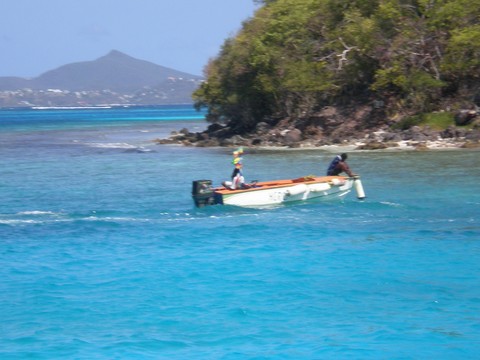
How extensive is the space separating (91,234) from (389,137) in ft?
87.1

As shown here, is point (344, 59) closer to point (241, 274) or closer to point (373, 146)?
point (373, 146)

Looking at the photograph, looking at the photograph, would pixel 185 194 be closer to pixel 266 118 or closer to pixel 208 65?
pixel 266 118

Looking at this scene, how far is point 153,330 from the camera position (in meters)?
13.6

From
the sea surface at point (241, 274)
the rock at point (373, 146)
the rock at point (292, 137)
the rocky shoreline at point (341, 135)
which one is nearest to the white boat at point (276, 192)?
the sea surface at point (241, 274)

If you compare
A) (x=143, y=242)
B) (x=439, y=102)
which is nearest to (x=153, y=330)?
(x=143, y=242)

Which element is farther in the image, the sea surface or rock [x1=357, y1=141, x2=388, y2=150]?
rock [x1=357, y1=141, x2=388, y2=150]

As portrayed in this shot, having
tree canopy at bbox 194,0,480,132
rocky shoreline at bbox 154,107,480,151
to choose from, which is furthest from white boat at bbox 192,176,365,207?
tree canopy at bbox 194,0,480,132

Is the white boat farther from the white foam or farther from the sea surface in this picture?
the white foam

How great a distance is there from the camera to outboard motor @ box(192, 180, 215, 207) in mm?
24641

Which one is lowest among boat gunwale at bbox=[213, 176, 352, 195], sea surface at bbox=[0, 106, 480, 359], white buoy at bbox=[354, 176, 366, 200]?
sea surface at bbox=[0, 106, 480, 359]

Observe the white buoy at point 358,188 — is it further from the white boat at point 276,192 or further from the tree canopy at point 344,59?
the tree canopy at point 344,59

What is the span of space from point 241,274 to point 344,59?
35.6 meters

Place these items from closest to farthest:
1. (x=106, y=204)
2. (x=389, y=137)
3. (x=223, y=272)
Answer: (x=223, y=272), (x=106, y=204), (x=389, y=137)

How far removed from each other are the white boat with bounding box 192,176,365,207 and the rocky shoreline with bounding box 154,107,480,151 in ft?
55.8
